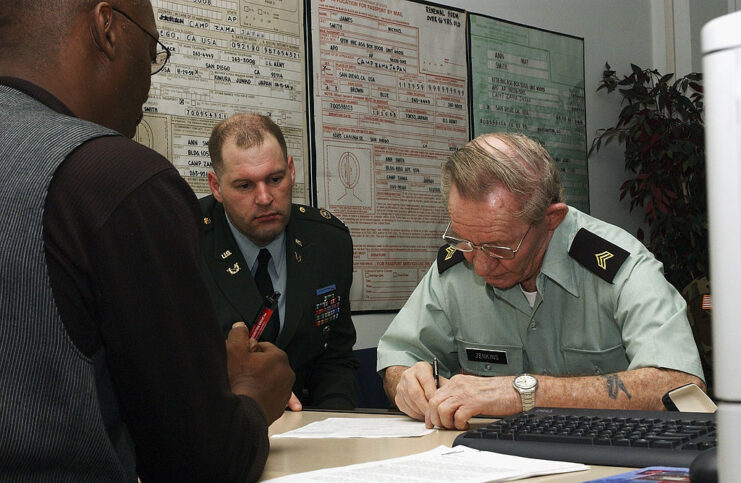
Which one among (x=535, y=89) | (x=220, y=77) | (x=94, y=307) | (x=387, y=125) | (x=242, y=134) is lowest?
(x=94, y=307)

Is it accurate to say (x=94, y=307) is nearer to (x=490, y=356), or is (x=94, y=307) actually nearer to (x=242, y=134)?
(x=490, y=356)

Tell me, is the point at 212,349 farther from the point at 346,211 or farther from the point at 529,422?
the point at 346,211

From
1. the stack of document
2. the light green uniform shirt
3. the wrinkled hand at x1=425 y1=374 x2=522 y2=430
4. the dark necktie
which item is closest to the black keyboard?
the stack of document

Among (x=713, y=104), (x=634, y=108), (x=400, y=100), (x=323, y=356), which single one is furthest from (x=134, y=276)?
(x=634, y=108)

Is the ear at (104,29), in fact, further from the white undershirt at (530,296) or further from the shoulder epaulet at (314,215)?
the shoulder epaulet at (314,215)

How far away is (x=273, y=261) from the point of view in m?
2.68

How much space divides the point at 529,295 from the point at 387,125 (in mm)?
1613

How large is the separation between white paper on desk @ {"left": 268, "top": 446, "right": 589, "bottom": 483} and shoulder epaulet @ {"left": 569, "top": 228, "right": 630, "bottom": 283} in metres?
0.90

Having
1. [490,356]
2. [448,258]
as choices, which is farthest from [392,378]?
[448,258]

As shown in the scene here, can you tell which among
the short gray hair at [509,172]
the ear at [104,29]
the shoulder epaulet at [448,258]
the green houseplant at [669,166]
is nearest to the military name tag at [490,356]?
the shoulder epaulet at [448,258]

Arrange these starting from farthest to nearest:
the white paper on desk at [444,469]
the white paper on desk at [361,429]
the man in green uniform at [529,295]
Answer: the man in green uniform at [529,295], the white paper on desk at [361,429], the white paper on desk at [444,469]

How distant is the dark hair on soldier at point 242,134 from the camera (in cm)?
265

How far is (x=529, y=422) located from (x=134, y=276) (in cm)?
70

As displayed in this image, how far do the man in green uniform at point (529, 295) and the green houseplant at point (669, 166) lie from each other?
2322mm
